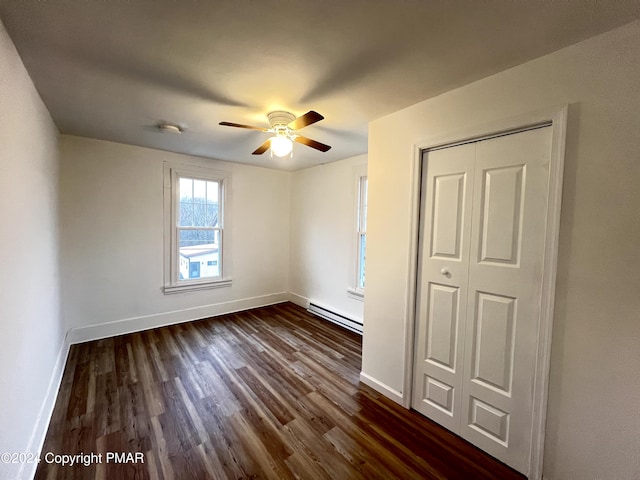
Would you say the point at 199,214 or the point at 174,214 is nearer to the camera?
the point at 174,214

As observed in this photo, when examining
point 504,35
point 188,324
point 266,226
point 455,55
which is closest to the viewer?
point 504,35

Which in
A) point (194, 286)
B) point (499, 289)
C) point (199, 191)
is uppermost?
point (199, 191)

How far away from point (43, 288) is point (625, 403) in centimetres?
364

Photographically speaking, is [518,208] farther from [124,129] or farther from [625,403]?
[124,129]

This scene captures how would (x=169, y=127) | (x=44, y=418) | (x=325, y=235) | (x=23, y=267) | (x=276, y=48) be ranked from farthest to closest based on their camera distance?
(x=325, y=235) < (x=169, y=127) < (x=44, y=418) < (x=23, y=267) < (x=276, y=48)

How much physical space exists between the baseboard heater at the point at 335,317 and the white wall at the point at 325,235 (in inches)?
2.6

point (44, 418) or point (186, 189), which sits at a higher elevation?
point (186, 189)

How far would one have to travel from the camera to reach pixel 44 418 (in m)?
1.82

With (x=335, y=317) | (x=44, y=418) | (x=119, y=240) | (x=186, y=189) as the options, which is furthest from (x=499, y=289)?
(x=119, y=240)

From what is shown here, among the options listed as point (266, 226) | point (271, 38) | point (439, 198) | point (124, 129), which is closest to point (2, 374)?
point (271, 38)

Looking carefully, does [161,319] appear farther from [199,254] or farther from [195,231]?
[195,231]

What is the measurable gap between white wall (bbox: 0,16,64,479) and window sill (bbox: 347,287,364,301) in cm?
307

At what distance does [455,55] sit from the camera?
146 centimetres

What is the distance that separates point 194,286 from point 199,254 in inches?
18.6
